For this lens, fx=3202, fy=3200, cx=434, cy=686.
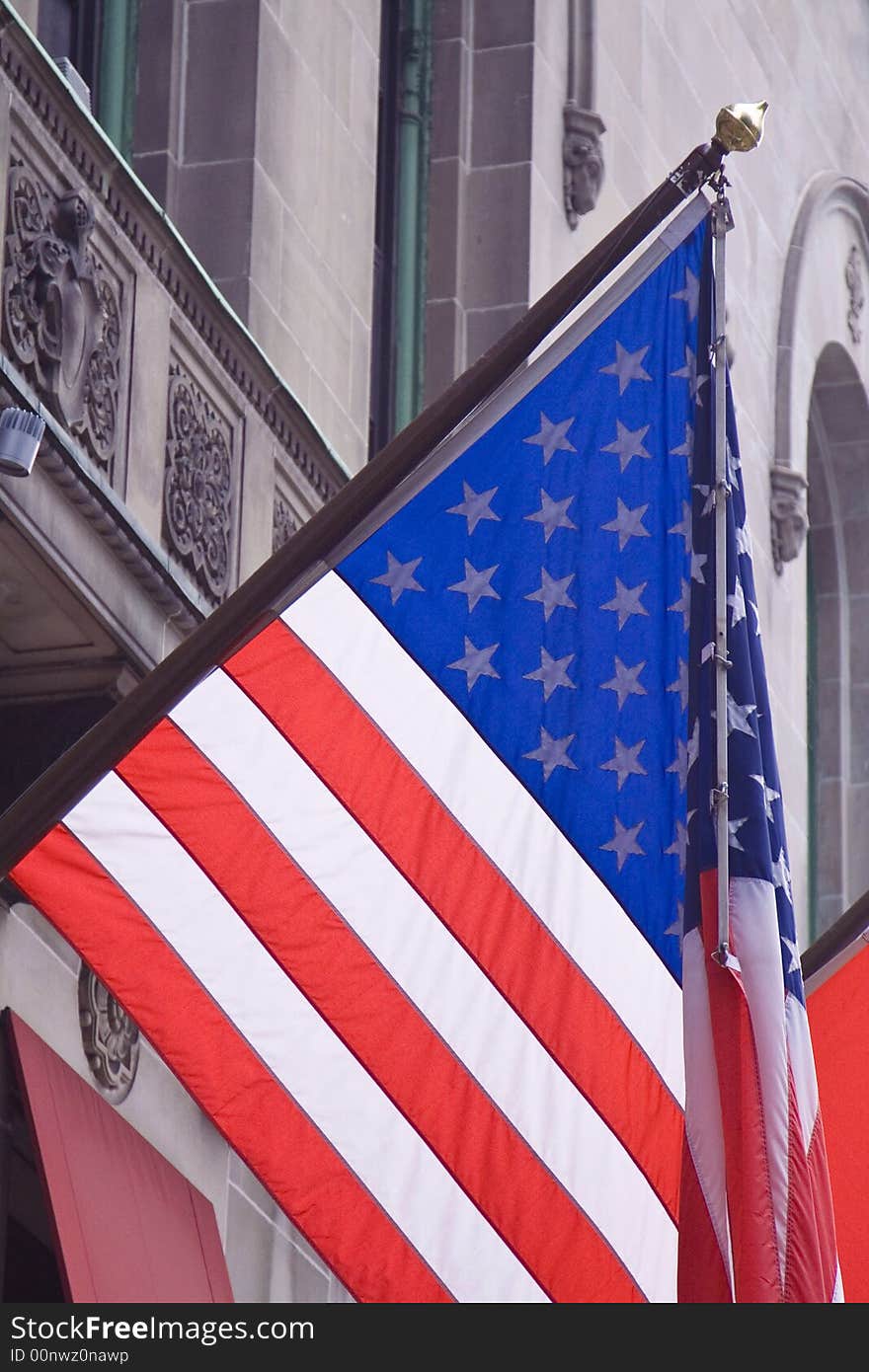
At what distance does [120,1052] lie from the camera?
1276 cm

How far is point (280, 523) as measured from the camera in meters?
14.5

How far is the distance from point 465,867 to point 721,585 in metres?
1.29

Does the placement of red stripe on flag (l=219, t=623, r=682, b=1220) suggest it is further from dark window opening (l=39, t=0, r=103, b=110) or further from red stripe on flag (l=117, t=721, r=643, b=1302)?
dark window opening (l=39, t=0, r=103, b=110)

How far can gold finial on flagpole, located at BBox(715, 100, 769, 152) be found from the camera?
10156 mm

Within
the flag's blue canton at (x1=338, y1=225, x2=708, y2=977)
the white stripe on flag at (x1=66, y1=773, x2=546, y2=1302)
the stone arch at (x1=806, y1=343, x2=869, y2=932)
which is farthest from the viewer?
the stone arch at (x1=806, y1=343, x2=869, y2=932)

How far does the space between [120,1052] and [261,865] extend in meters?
3.66

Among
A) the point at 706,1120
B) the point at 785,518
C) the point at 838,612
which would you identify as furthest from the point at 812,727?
the point at 706,1120

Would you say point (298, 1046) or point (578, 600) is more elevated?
point (578, 600)

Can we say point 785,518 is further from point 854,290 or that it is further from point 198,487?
point 198,487

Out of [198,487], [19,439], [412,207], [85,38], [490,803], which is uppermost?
[412,207]

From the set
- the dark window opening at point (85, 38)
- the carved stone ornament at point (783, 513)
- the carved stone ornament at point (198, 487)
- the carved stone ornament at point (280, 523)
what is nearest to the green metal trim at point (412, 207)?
the dark window opening at point (85, 38)

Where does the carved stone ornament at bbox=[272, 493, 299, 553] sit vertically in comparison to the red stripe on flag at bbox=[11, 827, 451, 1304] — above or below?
above

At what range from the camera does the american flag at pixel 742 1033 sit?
31.8ft

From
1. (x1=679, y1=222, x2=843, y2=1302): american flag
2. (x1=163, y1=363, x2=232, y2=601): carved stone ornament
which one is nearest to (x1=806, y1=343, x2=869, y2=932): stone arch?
(x1=163, y1=363, x2=232, y2=601): carved stone ornament
